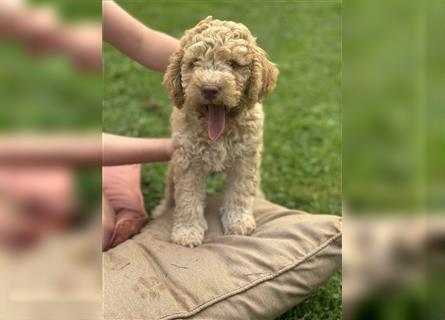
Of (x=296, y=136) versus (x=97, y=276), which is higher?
(x=296, y=136)

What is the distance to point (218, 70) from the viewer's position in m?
2.13

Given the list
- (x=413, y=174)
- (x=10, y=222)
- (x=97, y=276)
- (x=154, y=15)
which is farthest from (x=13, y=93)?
(x=154, y=15)

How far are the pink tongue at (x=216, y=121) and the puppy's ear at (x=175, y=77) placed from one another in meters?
0.15

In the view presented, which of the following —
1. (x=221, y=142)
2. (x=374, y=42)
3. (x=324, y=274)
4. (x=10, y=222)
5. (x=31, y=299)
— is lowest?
(x=324, y=274)

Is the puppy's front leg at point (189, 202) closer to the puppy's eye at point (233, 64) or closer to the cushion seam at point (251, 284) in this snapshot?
the cushion seam at point (251, 284)

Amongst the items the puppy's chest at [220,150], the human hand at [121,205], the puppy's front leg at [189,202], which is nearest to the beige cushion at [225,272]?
the puppy's front leg at [189,202]

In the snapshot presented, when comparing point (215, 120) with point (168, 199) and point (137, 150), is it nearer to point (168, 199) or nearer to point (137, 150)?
point (137, 150)

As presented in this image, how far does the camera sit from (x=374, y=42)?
3.24 ft

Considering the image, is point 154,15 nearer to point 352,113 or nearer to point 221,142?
point 221,142

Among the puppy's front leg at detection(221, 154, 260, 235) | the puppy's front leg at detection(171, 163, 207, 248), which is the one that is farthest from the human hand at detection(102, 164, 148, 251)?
the puppy's front leg at detection(221, 154, 260, 235)

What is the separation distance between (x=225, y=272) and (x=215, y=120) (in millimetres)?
673

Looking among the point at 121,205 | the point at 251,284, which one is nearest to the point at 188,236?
the point at 251,284

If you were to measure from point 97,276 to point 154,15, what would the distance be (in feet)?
8.37

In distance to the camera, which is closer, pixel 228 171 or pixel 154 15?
pixel 228 171
